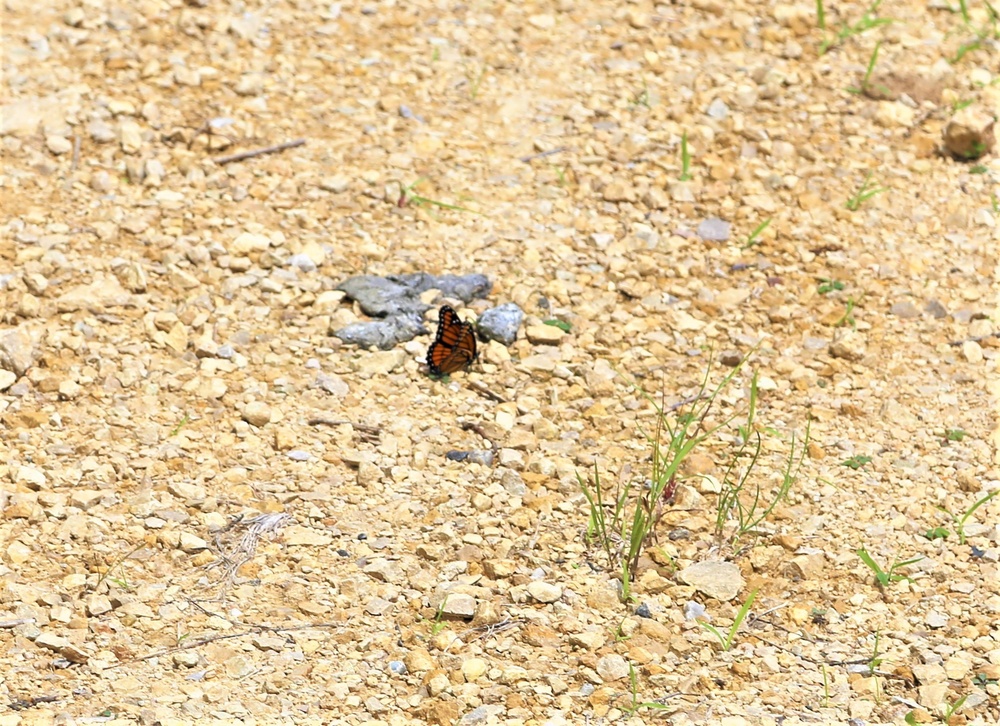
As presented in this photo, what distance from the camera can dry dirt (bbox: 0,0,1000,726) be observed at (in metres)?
3.21

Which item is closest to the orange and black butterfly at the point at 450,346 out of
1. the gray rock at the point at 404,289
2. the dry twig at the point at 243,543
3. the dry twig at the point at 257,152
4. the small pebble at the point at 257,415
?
the gray rock at the point at 404,289

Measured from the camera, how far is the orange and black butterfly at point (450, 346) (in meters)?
4.10

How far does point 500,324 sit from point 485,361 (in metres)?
→ 0.15

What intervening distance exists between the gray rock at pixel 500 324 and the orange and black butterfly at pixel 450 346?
0.33ft

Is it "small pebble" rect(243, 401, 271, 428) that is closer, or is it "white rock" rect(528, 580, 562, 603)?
"white rock" rect(528, 580, 562, 603)

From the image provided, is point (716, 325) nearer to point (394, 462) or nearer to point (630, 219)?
point (630, 219)

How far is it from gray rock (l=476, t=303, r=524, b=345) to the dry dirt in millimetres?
67

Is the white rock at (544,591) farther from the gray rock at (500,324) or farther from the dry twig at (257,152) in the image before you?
the dry twig at (257,152)

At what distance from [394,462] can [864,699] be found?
1559 millimetres

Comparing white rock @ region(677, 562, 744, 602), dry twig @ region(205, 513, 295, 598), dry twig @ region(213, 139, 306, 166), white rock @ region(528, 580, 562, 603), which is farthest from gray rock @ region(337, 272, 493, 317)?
white rock @ region(677, 562, 744, 602)

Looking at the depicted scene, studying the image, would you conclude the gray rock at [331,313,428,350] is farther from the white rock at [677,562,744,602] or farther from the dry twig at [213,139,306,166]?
the white rock at [677,562,744,602]

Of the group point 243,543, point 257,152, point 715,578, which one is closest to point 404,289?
point 257,152

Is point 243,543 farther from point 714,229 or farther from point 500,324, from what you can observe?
point 714,229

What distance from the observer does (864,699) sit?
3.13 m
